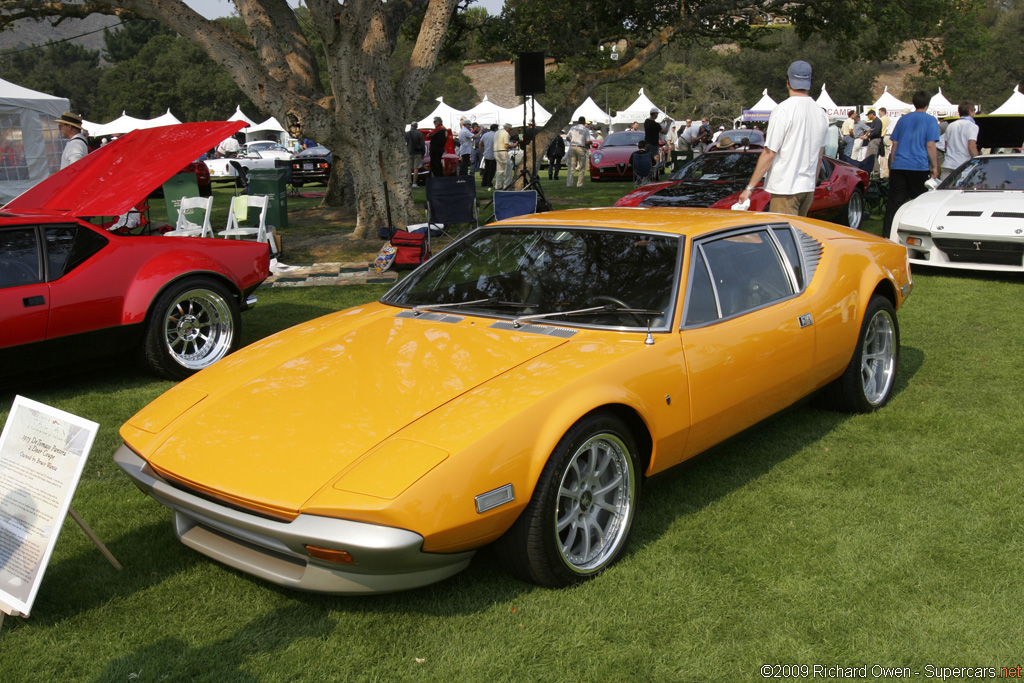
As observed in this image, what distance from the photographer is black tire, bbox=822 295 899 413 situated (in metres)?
4.58

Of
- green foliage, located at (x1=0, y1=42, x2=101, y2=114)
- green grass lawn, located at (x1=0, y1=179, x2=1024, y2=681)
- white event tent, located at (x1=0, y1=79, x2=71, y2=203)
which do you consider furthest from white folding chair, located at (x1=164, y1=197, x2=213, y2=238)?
green foliage, located at (x1=0, y1=42, x2=101, y2=114)

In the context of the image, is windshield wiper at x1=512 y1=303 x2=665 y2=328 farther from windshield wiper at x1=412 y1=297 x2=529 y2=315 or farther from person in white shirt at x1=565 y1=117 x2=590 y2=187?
person in white shirt at x1=565 y1=117 x2=590 y2=187

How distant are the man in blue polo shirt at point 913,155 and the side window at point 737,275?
655 centimetres

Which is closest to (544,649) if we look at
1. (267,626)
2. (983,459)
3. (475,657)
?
(475,657)

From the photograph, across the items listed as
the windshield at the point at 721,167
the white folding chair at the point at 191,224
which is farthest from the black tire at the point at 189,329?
the windshield at the point at 721,167

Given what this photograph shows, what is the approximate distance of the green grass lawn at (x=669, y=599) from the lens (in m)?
2.61

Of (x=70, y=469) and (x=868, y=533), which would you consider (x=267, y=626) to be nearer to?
(x=70, y=469)

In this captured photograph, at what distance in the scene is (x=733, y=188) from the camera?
32.9ft

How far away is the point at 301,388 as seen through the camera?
3277mm

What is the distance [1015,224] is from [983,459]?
17.1ft

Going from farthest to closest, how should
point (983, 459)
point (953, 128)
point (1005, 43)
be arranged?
point (1005, 43)
point (953, 128)
point (983, 459)

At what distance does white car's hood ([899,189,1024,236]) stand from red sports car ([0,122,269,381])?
6.88 m

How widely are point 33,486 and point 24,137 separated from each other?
20685mm

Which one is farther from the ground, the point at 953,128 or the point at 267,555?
the point at 953,128
